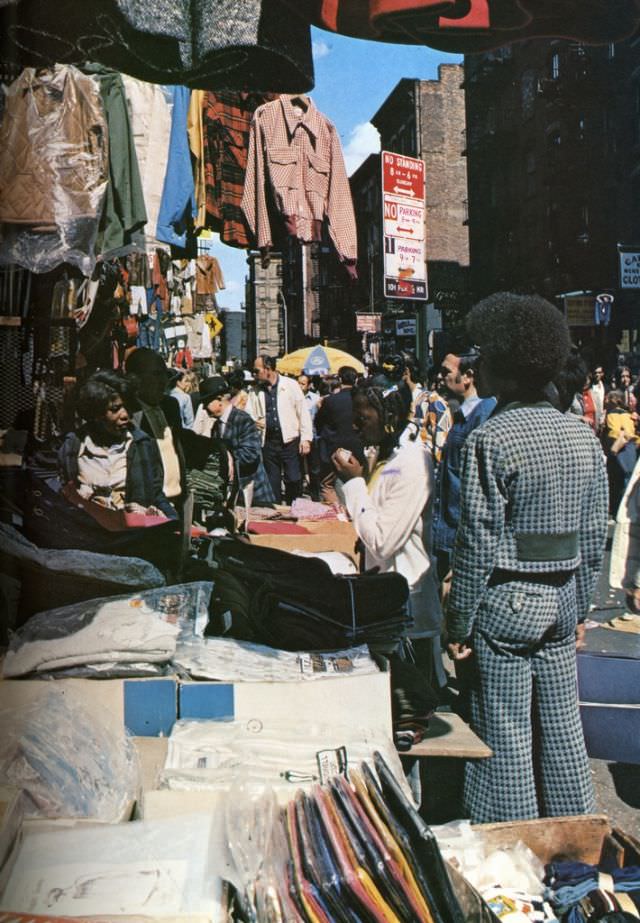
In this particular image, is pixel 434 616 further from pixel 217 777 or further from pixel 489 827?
pixel 217 777

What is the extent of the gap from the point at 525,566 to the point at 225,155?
3106 mm

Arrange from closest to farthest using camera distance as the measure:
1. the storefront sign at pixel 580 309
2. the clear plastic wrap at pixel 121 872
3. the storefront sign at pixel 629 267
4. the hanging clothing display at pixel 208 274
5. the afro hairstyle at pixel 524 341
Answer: the clear plastic wrap at pixel 121 872
the afro hairstyle at pixel 524 341
the storefront sign at pixel 629 267
the storefront sign at pixel 580 309
the hanging clothing display at pixel 208 274

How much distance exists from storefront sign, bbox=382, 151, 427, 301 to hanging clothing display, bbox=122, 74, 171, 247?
1217 millimetres

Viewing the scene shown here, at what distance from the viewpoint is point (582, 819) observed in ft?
10.5

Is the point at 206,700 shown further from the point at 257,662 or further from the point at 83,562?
the point at 83,562

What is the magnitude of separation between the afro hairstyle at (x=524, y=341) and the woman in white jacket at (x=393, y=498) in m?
0.90

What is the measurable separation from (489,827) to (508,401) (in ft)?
5.01

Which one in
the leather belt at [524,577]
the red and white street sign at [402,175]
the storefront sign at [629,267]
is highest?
the red and white street sign at [402,175]

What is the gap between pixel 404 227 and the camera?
471 cm

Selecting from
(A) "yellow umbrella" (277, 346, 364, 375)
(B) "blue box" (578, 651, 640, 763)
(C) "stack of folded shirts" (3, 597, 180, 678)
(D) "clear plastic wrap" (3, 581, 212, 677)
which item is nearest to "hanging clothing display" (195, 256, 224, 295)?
(A) "yellow umbrella" (277, 346, 364, 375)

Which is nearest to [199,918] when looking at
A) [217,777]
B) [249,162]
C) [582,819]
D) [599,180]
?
[217,777]

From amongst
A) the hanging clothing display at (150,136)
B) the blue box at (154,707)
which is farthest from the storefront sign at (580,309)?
the blue box at (154,707)

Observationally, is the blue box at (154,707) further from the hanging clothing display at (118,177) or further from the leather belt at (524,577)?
the hanging clothing display at (118,177)

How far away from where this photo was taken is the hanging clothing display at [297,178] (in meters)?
4.39
